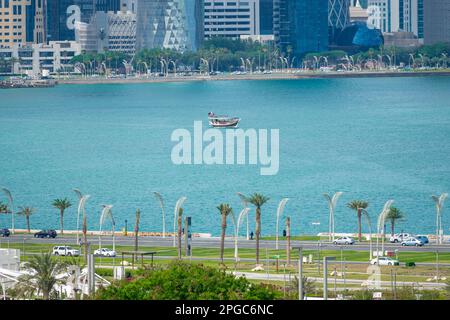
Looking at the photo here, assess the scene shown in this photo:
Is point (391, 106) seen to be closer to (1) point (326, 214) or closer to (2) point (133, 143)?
(2) point (133, 143)

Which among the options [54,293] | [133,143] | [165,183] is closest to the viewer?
[54,293]

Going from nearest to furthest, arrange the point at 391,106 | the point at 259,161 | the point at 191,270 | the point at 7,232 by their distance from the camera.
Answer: the point at 191,270
the point at 7,232
the point at 259,161
the point at 391,106

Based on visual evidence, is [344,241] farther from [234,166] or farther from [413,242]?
[234,166]

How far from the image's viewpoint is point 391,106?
542ft

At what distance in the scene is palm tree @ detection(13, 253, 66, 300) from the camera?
1393 inches

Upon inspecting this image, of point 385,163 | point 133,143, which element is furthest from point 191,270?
point 133,143

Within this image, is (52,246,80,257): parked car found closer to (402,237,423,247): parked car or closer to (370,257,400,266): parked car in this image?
(370,257,400,266): parked car

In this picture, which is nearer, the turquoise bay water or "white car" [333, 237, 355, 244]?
"white car" [333, 237, 355, 244]

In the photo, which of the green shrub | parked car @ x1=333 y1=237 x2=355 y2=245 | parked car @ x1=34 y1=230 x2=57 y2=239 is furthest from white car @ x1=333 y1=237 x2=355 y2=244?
the green shrub

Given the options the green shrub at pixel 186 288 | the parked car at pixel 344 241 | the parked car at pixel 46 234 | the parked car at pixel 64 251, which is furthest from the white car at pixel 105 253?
the green shrub at pixel 186 288

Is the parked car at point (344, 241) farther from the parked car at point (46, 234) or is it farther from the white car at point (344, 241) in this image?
the parked car at point (46, 234)

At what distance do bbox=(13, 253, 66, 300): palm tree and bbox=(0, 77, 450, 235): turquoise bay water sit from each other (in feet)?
111
